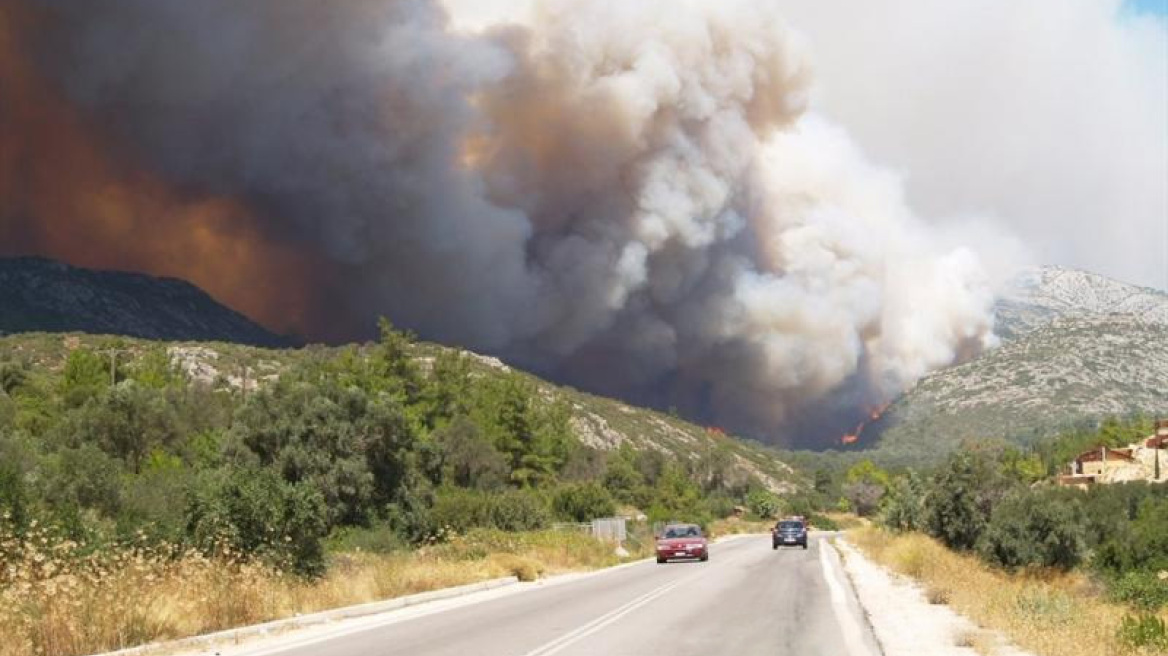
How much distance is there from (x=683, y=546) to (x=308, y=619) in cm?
2749

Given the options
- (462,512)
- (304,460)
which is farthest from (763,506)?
(304,460)

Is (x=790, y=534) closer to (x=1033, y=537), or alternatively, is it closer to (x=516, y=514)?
(x=516, y=514)

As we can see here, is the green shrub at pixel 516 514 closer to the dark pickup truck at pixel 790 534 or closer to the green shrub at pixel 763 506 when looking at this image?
the dark pickup truck at pixel 790 534

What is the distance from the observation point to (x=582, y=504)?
66.2m

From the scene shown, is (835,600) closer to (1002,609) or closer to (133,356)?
(1002,609)

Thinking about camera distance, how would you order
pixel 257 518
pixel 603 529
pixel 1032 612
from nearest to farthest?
pixel 1032 612 → pixel 257 518 → pixel 603 529

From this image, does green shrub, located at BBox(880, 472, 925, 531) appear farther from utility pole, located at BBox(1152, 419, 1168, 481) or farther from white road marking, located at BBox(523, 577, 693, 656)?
utility pole, located at BBox(1152, 419, 1168, 481)

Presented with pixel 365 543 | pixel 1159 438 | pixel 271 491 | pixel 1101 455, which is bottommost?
pixel 365 543

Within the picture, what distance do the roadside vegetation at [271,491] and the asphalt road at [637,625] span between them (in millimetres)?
2271

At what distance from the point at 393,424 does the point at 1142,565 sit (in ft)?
110

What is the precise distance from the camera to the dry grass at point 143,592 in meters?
13.3

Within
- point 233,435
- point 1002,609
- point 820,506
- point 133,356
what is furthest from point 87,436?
point 820,506

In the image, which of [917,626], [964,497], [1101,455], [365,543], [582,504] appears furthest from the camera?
[1101,455]

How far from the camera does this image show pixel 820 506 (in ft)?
461
